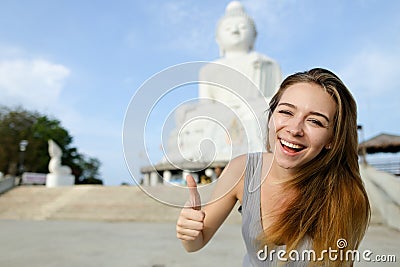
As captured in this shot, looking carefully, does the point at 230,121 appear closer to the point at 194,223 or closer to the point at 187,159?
the point at 187,159

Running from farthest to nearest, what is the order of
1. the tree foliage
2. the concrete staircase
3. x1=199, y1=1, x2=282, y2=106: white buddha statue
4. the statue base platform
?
the tree foliage, x1=199, y1=1, x2=282, y2=106: white buddha statue, the statue base platform, the concrete staircase

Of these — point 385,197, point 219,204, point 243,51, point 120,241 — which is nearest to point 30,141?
point 243,51

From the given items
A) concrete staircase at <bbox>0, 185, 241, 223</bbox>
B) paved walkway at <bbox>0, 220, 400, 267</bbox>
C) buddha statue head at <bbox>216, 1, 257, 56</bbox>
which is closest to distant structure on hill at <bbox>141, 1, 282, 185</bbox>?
paved walkway at <bbox>0, 220, 400, 267</bbox>

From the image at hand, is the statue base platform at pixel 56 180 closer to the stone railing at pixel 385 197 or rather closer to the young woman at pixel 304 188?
the stone railing at pixel 385 197

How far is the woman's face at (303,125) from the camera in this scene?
1.13 m

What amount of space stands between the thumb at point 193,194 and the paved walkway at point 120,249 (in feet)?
8.07

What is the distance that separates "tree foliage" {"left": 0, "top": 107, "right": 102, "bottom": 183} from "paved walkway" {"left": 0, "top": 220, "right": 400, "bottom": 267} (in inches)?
636

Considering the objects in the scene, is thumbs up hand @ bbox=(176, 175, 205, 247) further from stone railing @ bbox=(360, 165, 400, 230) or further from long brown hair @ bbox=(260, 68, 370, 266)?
stone railing @ bbox=(360, 165, 400, 230)

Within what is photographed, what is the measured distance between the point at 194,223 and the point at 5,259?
3.40 m

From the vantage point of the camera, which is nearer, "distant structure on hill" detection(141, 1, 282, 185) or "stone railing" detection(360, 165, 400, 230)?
"distant structure on hill" detection(141, 1, 282, 185)

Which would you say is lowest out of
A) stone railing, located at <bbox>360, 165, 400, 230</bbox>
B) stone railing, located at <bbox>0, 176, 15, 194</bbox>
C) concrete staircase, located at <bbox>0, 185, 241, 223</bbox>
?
concrete staircase, located at <bbox>0, 185, 241, 223</bbox>

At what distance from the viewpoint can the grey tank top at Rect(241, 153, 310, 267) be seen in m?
1.26

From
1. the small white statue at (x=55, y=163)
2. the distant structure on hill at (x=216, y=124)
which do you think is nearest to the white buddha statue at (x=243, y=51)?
the small white statue at (x=55, y=163)
